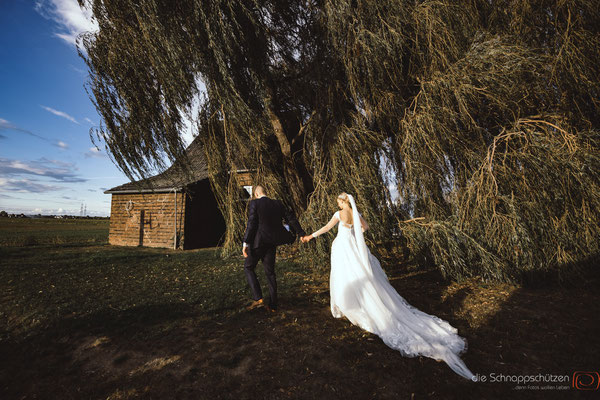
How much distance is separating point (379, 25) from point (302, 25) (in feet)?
6.27

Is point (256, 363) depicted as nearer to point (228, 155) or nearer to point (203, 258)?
point (228, 155)

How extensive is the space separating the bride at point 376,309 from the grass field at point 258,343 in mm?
138

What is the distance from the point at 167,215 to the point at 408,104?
12.3 metres

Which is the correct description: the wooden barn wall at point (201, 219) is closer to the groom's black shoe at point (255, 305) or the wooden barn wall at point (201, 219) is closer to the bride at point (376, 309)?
the groom's black shoe at point (255, 305)

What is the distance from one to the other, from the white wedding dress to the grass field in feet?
0.43

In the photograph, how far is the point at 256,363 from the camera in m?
2.99

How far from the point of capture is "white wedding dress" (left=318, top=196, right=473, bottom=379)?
3.12 meters

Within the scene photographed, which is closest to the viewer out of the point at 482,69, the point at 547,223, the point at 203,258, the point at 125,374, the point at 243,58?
the point at 125,374

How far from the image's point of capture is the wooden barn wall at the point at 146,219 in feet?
43.7

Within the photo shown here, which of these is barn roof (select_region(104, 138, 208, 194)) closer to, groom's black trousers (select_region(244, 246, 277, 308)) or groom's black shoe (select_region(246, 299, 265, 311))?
groom's black trousers (select_region(244, 246, 277, 308))

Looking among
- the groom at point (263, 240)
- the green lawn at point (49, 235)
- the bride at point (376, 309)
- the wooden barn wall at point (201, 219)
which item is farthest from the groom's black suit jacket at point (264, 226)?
the green lawn at point (49, 235)

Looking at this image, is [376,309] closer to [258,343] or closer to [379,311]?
[379,311]

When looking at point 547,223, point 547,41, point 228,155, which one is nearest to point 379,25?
point 547,41

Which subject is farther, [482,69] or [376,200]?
[376,200]
